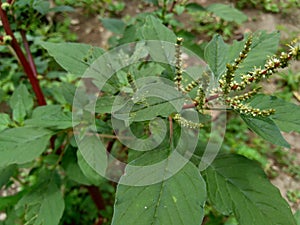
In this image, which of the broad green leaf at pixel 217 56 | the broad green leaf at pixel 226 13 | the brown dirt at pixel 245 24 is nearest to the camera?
the broad green leaf at pixel 217 56

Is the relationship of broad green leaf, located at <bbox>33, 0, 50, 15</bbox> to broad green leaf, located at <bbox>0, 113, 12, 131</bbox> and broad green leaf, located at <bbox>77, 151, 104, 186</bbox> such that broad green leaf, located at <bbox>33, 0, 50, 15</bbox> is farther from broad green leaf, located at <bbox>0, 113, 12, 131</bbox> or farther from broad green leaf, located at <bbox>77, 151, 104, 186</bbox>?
broad green leaf, located at <bbox>77, 151, 104, 186</bbox>

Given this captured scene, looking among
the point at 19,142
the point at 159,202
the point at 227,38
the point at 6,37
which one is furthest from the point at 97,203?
the point at 227,38

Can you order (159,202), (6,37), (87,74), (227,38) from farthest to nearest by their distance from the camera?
(227,38) < (6,37) < (87,74) < (159,202)

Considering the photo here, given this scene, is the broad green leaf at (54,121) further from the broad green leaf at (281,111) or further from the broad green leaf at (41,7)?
the broad green leaf at (281,111)

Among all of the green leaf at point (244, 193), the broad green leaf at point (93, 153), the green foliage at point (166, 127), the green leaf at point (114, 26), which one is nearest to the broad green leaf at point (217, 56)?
the green foliage at point (166, 127)

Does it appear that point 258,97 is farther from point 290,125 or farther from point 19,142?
point 19,142

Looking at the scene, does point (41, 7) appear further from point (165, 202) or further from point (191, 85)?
point (165, 202)

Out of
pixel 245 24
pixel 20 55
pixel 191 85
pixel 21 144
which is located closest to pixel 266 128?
pixel 191 85
